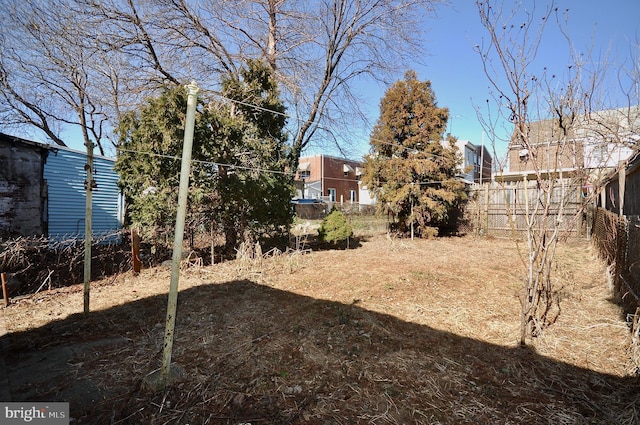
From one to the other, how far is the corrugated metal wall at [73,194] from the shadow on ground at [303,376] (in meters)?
5.09

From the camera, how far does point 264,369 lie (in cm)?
266

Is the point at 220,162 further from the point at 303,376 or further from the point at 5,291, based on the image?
the point at 303,376

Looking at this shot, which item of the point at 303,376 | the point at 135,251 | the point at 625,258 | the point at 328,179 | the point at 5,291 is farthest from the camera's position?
the point at 328,179

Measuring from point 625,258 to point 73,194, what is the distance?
36.2 feet

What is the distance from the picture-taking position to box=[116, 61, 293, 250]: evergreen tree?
614 centimetres

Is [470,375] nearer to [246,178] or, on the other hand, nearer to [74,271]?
[246,178]

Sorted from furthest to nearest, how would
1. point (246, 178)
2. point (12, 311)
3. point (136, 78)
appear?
point (136, 78), point (246, 178), point (12, 311)

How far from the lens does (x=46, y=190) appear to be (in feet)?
23.9

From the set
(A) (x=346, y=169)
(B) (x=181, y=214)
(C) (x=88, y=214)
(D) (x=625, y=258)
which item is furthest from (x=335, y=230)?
(A) (x=346, y=169)

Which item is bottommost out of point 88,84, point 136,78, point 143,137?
point 143,137

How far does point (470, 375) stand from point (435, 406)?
0.58 metres

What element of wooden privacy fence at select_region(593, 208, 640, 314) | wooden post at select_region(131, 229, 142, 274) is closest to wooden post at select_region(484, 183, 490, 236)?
wooden privacy fence at select_region(593, 208, 640, 314)

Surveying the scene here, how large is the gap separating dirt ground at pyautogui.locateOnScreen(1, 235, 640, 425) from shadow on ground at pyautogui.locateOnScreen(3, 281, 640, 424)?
0.01 m

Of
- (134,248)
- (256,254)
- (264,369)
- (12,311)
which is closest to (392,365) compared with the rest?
(264,369)
